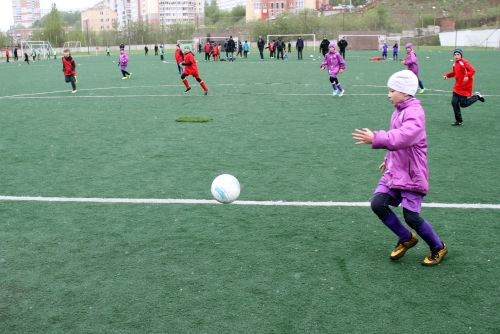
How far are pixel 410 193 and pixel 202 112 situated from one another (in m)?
10.9

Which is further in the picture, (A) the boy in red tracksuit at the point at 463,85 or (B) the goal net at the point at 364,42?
(B) the goal net at the point at 364,42

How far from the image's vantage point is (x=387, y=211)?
487 centimetres

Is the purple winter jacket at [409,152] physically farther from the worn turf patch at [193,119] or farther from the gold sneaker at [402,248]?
the worn turf patch at [193,119]

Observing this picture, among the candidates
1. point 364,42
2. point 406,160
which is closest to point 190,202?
point 406,160

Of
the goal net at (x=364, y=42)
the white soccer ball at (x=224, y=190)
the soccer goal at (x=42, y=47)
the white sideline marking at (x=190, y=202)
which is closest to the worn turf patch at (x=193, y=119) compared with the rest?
the white sideline marking at (x=190, y=202)

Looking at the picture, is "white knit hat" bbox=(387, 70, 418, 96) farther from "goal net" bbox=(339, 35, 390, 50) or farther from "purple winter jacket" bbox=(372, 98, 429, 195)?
"goal net" bbox=(339, 35, 390, 50)

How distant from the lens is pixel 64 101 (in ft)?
60.3

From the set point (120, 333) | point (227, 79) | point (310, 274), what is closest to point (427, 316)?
point (310, 274)

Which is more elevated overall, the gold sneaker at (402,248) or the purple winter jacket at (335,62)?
the purple winter jacket at (335,62)

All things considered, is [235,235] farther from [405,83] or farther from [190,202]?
[405,83]

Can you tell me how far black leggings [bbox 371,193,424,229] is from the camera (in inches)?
186

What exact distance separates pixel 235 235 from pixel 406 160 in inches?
80.3

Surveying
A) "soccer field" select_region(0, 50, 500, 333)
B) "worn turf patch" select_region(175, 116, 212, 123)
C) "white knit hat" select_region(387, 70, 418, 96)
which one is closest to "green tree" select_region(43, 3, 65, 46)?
"worn turf patch" select_region(175, 116, 212, 123)

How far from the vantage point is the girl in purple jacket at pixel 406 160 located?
4395 millimetres
